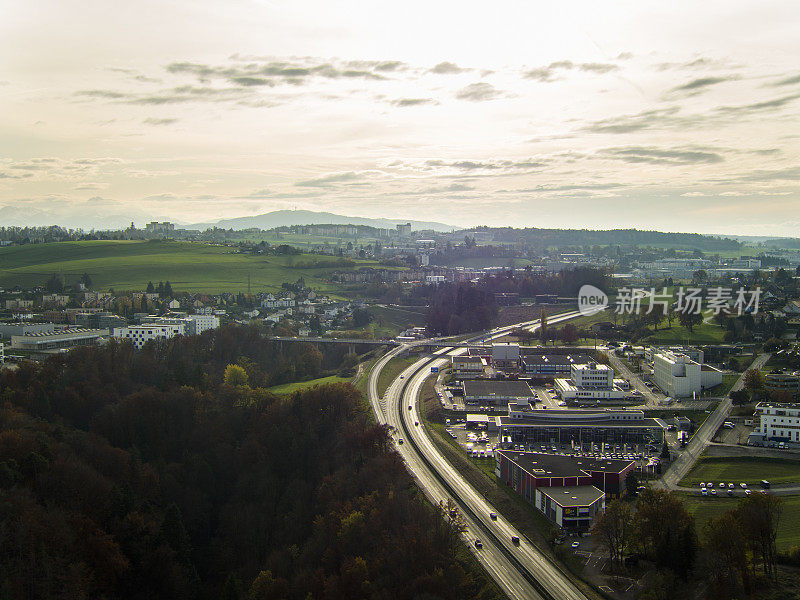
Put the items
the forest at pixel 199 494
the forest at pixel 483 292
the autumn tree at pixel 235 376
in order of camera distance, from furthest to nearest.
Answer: the forest at pixel 483 292
the autumn tree at pixel 235 376
the forest at pixel 199 494

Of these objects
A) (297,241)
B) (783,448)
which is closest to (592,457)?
(783,448)

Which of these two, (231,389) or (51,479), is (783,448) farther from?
(51,479)

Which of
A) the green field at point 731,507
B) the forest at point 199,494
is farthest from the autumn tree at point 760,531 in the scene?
the forest at point 199,494

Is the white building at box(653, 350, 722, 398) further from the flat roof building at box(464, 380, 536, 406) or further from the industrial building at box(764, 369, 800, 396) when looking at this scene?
the flat roof building at box(464, 380, 536, 406)

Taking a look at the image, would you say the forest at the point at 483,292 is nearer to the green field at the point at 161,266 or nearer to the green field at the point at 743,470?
the green field at the point at 161,266

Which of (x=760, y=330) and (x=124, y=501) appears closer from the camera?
(x=124, y=501)

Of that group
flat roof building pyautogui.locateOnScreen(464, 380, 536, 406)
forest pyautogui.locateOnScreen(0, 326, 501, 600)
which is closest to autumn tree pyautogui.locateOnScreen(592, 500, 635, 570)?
forest pyautogui.locateOnScreen(0, 326, 501, 600)

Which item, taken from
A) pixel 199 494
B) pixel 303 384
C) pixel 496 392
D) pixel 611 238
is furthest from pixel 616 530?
pixel 611 238
